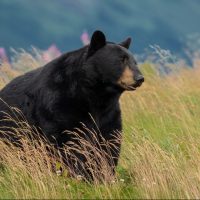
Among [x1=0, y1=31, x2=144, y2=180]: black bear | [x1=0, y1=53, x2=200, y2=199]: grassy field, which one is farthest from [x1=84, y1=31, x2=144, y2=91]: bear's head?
[x1=0, y1=53, x2=200, y2=199]: grassy field

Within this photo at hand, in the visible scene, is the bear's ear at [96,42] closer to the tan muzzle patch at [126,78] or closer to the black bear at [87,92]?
the black bear at [87,92]

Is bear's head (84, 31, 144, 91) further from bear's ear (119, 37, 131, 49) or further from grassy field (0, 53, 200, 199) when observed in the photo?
grassy field (0, 53, 200, 199)

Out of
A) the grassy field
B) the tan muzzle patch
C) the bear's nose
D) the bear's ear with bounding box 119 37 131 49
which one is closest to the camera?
the grassy field

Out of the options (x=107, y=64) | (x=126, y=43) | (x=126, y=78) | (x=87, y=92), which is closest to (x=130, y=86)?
(x=126, y=78)

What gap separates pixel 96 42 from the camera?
7305 millimetres

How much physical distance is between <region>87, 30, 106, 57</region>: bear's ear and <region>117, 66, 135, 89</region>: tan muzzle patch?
1.31 feet

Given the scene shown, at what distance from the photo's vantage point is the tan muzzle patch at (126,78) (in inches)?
277

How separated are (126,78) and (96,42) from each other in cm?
53

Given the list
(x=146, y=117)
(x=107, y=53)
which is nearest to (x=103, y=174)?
(x=107, y=53)

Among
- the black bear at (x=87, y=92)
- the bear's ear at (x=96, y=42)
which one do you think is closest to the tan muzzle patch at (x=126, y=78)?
the black bear at (x=87, y=92)

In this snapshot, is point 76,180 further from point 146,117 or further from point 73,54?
point 146,117

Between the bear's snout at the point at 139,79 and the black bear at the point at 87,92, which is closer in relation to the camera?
the bear's snout at the point at 139,79

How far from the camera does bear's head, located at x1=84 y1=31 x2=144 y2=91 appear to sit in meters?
7.18

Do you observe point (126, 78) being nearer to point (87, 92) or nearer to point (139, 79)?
point (139, 79)
